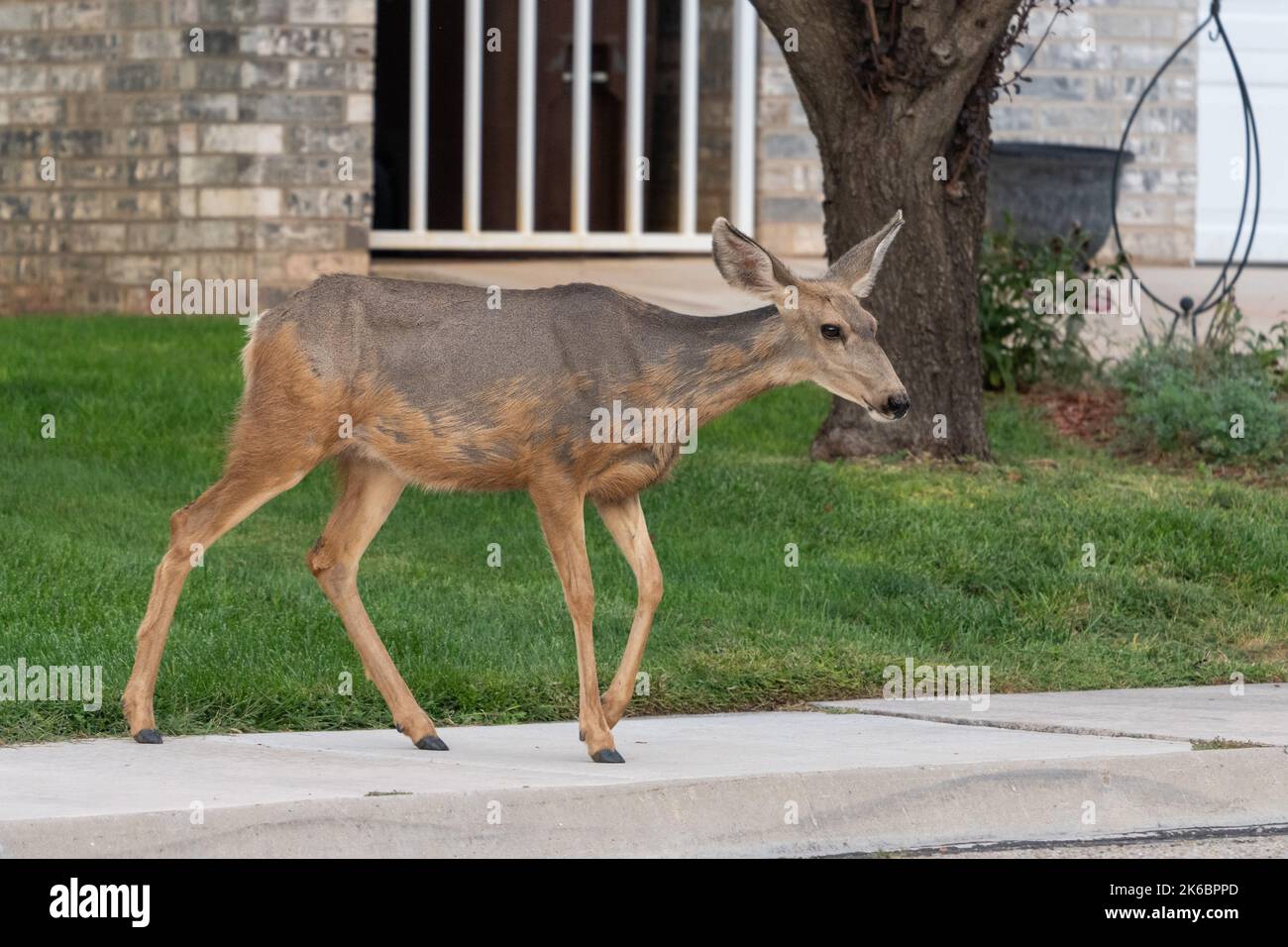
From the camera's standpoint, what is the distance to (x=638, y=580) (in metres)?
6.61

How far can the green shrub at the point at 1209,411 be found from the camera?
1166 cm

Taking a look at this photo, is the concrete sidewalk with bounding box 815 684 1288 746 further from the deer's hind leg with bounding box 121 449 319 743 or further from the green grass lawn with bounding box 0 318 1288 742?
the deer's hind leg with bounding box 121 449 319 743

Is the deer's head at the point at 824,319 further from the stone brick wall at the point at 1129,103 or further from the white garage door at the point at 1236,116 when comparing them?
the white garage door at the point at 1236,116

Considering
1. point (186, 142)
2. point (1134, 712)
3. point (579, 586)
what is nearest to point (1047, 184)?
point (186, 142)

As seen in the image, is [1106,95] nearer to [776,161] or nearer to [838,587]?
[776,161]

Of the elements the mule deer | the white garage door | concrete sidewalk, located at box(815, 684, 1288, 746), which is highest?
the white garage door

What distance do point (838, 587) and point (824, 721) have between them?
1824 millimetres

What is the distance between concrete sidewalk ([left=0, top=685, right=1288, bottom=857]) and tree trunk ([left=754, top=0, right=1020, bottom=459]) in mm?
4428

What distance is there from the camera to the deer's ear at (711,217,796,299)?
258 inches

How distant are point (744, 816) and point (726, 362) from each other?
56.1 inches

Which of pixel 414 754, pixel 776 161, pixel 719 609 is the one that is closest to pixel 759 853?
pixel 414 754

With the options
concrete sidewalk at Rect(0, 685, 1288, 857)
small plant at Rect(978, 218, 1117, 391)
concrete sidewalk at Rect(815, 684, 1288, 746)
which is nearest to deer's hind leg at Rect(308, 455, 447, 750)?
concrete sidewalk at Rect(0, 685, 1288, 857)

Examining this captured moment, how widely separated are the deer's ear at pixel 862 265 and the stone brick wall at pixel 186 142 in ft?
38.6

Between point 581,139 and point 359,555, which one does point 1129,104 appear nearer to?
point 581,139
